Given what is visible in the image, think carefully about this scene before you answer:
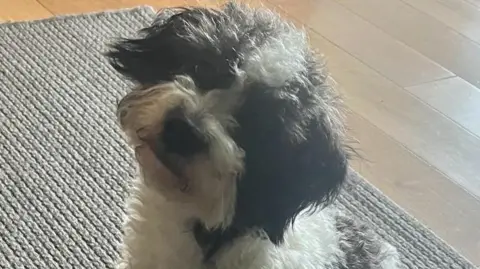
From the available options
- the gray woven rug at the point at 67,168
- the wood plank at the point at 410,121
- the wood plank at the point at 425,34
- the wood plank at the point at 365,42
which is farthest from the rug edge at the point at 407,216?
the wood plank at the point at 425,34

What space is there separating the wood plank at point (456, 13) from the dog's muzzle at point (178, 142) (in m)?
1.99

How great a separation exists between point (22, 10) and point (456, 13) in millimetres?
1518

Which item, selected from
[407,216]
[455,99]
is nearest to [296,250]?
[407,216]

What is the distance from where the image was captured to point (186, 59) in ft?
4.23

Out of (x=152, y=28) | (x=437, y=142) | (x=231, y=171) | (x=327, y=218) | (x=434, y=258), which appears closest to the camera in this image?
(x=231, y=171)

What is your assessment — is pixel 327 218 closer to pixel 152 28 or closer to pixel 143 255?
pixel 143 255

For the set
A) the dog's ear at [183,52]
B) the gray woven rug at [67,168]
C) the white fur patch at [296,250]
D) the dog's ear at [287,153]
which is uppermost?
the dog's ear at [183,52]

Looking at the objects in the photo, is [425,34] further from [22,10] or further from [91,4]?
[22,10]

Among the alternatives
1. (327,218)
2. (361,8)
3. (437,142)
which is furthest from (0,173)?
(361,8)

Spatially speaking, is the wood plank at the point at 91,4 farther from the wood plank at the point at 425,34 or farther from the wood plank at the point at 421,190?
the wood plank at the point at 421,190

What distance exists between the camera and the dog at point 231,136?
124cm

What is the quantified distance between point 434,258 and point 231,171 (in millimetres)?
975

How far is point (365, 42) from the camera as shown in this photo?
2881 mm

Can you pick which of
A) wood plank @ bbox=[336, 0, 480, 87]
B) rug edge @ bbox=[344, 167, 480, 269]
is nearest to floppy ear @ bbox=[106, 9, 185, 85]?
rug edge @ bbox=[344, 167, 480, 269]
